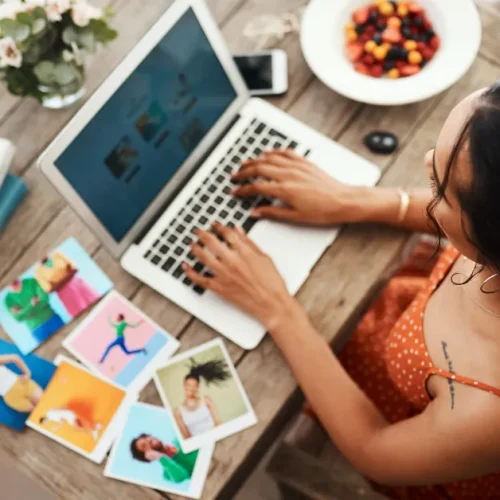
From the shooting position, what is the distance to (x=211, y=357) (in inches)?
38.1

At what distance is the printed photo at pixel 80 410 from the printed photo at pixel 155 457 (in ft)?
0.07

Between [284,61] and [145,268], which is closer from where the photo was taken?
[145,268]

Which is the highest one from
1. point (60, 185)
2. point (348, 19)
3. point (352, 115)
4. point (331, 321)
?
point (60, 185)

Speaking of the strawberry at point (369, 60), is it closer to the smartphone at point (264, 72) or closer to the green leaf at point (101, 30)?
the smartphone at point (264, 72)

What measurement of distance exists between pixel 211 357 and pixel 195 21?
0.51m

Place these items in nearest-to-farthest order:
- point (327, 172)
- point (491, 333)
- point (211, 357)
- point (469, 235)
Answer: point (469, 235), point (491, 333), point (211, 357), point (327, 172)

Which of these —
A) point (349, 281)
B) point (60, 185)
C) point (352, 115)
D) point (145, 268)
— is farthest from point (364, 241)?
point (60, 185)

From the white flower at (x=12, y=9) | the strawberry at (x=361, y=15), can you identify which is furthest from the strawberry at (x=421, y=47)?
the white flower at (x=12, y=9)

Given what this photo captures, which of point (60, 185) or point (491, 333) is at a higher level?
point (60, 185)

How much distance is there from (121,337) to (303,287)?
0.30 meters

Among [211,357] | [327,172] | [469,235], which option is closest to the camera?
[469,235]

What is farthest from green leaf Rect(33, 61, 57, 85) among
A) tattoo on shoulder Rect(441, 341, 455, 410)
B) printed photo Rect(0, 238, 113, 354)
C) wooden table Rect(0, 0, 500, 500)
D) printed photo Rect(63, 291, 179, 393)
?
tattoo on shoulder Rect(441, 341, 455, 410)

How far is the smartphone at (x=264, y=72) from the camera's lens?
1.13 metres

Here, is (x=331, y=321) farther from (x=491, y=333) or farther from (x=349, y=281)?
(x=491, y=333)
